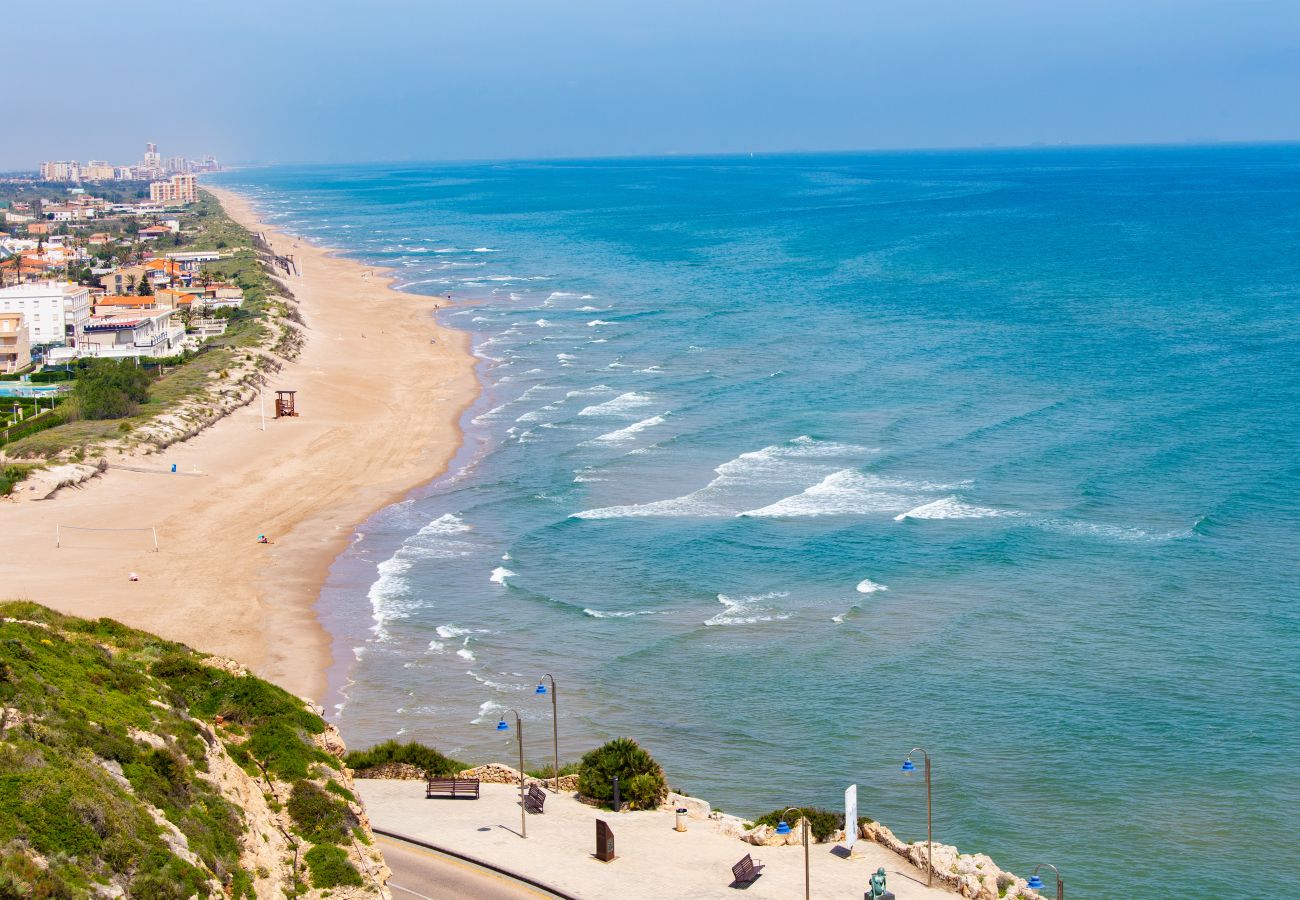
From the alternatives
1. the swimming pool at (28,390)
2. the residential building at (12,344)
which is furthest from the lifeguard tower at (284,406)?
the residential building at (12,344)

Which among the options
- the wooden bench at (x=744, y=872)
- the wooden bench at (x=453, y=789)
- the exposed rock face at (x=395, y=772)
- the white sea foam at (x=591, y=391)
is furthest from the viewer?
the white sea foam at (x=591, y=391)

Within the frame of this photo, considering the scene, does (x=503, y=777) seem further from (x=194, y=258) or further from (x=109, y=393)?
(x=194, y=258)

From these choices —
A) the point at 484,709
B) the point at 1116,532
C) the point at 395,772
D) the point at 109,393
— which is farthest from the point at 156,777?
the point at 109,393

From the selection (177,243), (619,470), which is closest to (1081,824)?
(619,470)

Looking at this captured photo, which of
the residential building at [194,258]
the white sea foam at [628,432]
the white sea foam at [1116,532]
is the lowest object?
the white sea foam at [1116,532]

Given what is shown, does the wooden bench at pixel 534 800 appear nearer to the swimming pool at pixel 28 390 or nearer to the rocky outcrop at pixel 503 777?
the rocky outcrop at pixel 503 777
